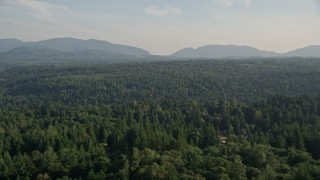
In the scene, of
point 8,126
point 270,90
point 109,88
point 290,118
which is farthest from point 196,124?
point 109,88

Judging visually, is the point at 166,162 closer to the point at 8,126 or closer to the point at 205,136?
the point at 205,136

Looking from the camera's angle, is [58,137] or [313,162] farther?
[58,137]

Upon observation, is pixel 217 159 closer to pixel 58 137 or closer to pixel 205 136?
pixel 205 136

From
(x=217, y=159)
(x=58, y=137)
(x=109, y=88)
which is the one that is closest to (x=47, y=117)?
(x=58, y=137)

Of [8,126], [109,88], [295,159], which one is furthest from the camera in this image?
[109,88]

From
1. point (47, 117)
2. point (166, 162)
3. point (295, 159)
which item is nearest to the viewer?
point (166, 162)

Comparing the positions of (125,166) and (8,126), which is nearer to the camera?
(125,166)

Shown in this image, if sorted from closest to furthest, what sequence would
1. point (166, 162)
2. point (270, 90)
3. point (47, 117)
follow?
point (166, 162), point (47, 117), point (270, 90)

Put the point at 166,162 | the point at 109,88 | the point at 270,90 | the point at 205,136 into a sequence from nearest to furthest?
the point at 166,162
the point at 205,136
the point at 270,90
the point at 109,88
